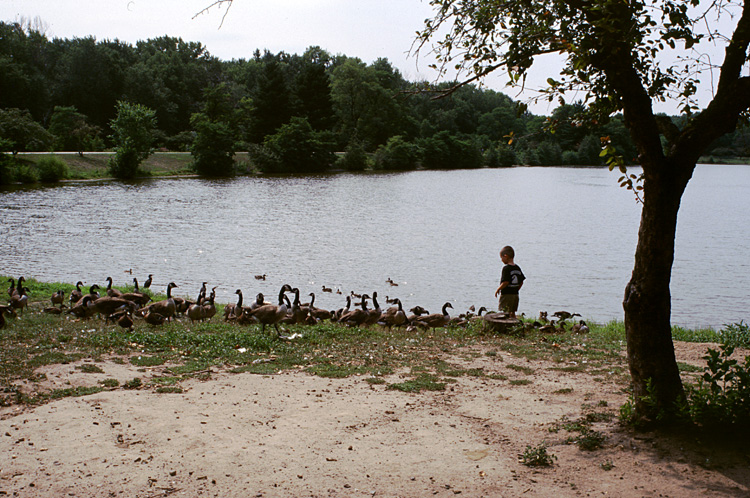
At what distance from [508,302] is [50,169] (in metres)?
60.6

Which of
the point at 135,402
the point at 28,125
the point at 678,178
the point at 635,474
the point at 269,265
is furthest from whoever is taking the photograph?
the point at 28,125

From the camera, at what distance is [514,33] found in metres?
7.83

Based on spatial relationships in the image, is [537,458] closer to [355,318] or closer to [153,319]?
[355,318]

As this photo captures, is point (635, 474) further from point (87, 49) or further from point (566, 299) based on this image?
point (87, 49)

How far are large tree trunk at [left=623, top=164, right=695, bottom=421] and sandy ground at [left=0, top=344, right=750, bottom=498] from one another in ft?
1.68

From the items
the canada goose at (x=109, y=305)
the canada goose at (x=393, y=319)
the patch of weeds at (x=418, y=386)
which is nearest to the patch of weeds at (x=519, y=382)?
the patch of weeds at (x=418, y=386)

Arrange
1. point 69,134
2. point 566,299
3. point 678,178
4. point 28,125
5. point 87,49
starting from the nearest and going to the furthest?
1. point 678,178
2. point 566,299
3. point 28,125
4. point 69,134
5. point 87,49

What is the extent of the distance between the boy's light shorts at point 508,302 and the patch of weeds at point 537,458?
7846mm

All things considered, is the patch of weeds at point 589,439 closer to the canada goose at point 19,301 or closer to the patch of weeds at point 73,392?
the patch of weeds at point 73,392

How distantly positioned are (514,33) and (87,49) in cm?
10506

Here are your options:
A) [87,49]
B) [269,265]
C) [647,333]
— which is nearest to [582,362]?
[647,333]

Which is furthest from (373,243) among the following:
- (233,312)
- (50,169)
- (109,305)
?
(50,169)

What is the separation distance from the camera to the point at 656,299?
673cm

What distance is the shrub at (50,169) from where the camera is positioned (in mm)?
61062
